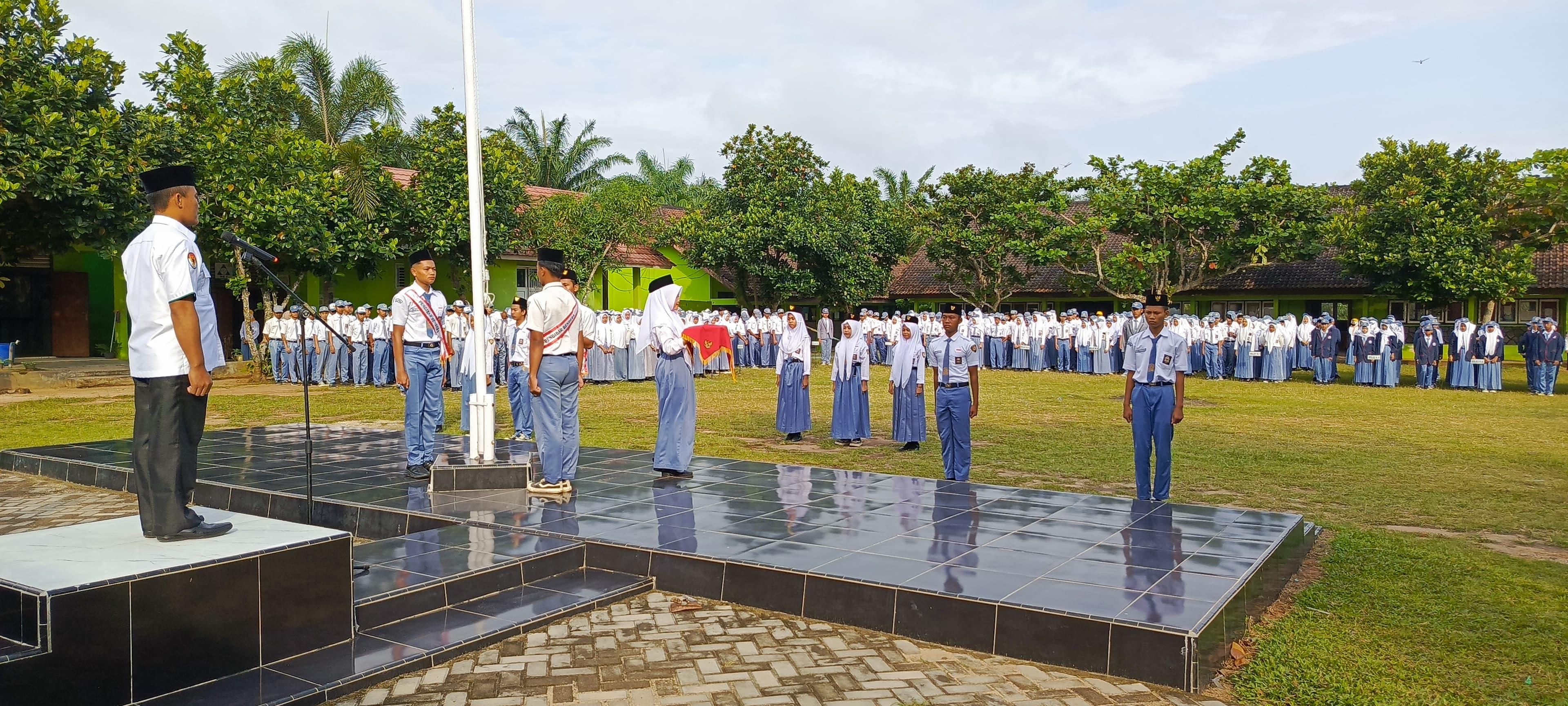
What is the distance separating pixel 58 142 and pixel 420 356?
1167cm

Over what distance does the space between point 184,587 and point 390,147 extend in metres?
22.6

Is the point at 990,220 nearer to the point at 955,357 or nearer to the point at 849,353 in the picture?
the point at 849,353

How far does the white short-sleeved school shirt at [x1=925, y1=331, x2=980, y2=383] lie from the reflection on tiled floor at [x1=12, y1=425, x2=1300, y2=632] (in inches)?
37.6

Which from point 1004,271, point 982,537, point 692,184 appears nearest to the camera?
point 982,537

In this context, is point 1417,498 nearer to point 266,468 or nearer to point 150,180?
point 150,180

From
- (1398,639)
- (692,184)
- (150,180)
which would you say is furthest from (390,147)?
(1398,639)

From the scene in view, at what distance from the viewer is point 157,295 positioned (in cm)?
388

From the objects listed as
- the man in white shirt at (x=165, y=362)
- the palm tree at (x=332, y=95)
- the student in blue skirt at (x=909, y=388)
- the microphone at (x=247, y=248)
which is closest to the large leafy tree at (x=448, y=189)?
the palm tree at (x=332, y=95)

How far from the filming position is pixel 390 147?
79.5 ft

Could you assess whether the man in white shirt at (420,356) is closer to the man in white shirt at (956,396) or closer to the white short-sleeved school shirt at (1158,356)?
the man in white shirt at (956,396)

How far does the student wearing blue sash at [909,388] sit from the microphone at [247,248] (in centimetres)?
590

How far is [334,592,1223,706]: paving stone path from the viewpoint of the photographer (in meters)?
3.82

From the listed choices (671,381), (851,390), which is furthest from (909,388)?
(671,381)

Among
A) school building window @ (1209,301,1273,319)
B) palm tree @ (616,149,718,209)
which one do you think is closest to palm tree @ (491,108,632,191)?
palm tree @ (616,149,718,209)
